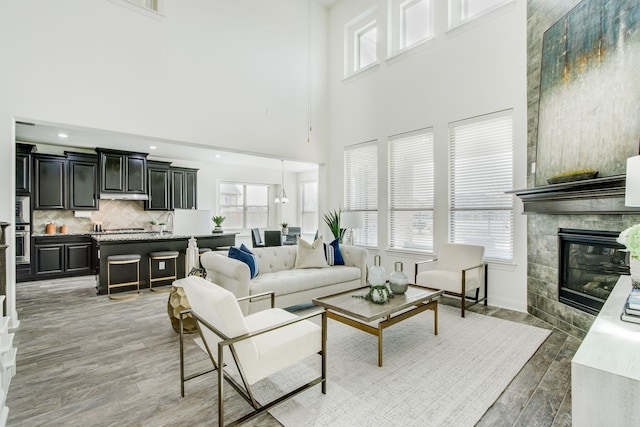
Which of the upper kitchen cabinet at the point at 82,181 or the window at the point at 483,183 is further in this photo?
the upper kitchen cabinet at the point at 82,181

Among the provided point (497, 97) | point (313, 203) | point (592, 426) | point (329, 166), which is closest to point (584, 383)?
point (592, 426)

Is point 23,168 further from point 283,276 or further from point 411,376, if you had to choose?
point 411,376

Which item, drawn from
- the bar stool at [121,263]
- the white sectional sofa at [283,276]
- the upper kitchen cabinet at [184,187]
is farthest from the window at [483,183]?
the upper kitchen cabinet at [184,187]

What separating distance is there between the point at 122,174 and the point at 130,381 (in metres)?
6.14

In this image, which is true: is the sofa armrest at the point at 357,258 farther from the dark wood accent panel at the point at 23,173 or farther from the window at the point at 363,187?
the dark wood accent panel at the point at 23,173

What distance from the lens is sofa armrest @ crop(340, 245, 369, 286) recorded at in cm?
479

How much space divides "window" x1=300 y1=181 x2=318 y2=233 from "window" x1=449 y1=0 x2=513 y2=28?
642cm

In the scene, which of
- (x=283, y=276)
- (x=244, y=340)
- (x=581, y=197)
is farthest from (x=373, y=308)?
(x=581, y=197)

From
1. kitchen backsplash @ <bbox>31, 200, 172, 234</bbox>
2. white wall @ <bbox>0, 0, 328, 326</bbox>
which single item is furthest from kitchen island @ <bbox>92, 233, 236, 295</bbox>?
kitchen backsplash @ <bbox>31, 200, 172, 234</bbox>

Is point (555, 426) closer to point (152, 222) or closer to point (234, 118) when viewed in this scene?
point (234, 118)

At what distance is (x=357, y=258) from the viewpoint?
484 cm

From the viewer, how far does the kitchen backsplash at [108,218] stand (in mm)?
6938

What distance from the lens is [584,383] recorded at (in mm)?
1202

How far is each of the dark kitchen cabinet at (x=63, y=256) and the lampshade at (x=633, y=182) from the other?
A: 8.63 m
